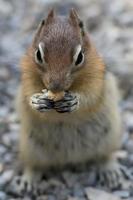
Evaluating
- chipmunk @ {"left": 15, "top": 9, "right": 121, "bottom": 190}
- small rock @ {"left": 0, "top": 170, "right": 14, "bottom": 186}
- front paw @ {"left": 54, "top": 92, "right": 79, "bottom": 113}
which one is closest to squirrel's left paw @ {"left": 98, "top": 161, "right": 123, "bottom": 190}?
chipmunk @ {"left": 15, "top": 9, "right": 121, "bottom": 190}

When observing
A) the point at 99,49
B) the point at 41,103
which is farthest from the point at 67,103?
the point at 99,49

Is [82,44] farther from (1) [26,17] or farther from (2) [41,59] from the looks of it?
(1) [26,17]

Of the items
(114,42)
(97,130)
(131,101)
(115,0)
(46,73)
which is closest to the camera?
(46,73)

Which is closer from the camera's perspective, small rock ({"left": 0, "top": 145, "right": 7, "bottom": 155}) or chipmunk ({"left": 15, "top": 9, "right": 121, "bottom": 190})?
chipmunk ({"left": 15, "top": 9, "right": 121, "bottom": 190})

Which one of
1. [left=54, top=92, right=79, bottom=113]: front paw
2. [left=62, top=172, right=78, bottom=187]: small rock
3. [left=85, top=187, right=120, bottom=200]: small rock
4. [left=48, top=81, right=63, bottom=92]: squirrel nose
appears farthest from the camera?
[left=62, top=172, right=78, bottom=187]: small rock

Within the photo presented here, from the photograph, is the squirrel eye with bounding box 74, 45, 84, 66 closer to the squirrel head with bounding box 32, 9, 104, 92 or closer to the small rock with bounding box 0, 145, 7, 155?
the squirrel head with bounding box 32, 9, 104, 92

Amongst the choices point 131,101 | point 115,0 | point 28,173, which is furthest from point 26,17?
point 28,173

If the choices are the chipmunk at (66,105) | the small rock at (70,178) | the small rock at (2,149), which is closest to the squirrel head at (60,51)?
the chipmunk at (66,105)
